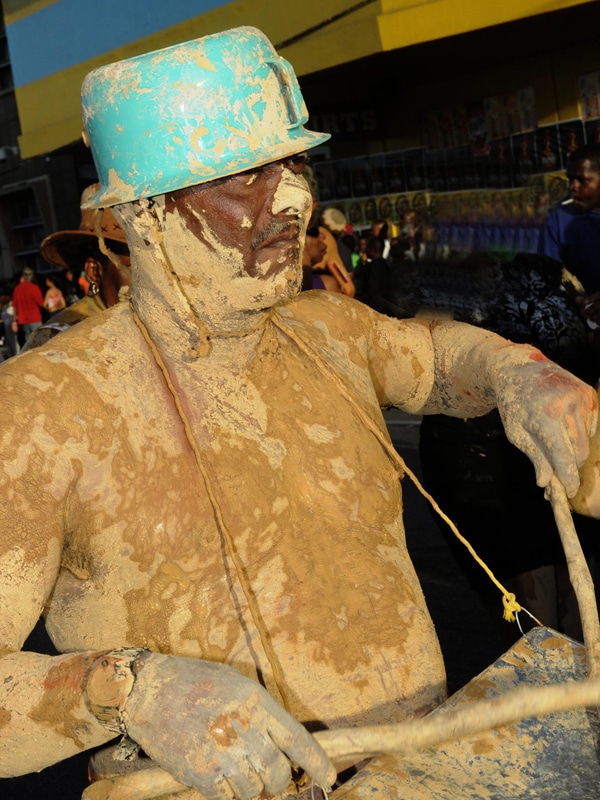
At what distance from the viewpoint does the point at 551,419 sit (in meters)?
2.05

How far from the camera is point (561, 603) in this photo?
3.96 meters

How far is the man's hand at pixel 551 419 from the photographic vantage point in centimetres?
204

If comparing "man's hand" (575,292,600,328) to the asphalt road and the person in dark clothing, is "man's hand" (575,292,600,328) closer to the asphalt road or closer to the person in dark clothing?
the person in dark clothing

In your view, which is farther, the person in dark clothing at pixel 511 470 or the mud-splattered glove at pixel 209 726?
the person in dark clothing at pixel 511 470

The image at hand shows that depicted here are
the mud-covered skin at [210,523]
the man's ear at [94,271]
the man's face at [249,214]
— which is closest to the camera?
the mud-covered skin at [210,523]

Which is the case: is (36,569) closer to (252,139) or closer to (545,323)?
(252,139)

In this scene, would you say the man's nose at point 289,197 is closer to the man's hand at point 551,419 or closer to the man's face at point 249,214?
the man's face at point 249,214

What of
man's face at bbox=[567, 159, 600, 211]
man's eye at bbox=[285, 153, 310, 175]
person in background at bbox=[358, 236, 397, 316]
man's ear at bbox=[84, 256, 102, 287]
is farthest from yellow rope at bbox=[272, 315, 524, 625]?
man's face at bbox=[567, 159, 600, 211]

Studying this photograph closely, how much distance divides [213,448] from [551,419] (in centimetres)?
67

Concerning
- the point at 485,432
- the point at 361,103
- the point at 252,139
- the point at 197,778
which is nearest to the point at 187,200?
the point at 252,139

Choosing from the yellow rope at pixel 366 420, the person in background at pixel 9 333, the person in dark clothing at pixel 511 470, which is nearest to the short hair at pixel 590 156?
the person in dark clothing at pixel 511 470

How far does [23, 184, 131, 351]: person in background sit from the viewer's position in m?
4.40

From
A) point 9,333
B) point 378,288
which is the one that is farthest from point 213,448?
point 9,333

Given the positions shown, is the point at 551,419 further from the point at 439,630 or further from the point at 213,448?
the point at 439,630
